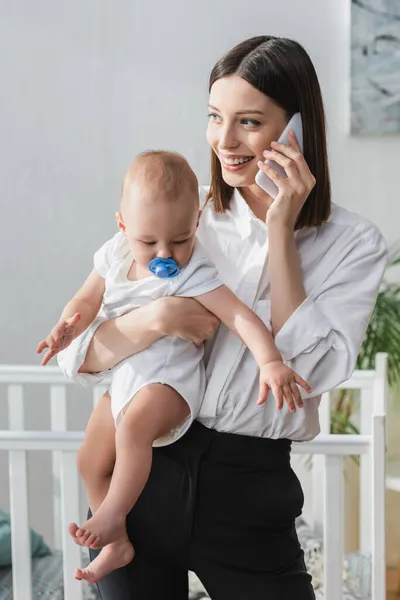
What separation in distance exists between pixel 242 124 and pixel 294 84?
83 mm

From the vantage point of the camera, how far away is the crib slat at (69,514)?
161 centimetres

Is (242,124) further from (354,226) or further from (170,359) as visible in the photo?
(170,359)

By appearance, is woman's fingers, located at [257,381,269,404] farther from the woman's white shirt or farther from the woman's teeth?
the woman's teeth

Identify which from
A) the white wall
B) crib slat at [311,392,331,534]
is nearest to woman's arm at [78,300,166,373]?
crib slat at [311,392,331,534]

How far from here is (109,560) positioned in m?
1.16

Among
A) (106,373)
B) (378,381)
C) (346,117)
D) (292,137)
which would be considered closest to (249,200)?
(292,137)

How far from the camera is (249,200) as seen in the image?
127 cm

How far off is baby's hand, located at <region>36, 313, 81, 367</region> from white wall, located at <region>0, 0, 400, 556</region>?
5.27 ft

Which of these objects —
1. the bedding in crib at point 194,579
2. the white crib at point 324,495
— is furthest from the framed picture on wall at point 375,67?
the white crib at point 324,495

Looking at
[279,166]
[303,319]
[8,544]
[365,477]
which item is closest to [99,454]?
[303,319]

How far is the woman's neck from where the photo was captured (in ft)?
4.11

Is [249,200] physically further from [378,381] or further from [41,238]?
[41,238]

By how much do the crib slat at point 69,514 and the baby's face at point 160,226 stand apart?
1.89ft

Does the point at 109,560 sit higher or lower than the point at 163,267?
lower
